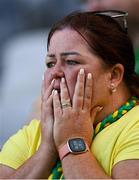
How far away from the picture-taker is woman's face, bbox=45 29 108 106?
8.43 ft

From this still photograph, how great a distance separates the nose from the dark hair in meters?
0.15

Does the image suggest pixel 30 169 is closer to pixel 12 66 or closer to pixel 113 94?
pixel 113 94

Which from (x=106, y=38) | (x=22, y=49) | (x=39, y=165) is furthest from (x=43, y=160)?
(x=22, y=49)

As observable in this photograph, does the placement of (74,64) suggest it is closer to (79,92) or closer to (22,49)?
(79,92)

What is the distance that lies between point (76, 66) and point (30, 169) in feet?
1.46

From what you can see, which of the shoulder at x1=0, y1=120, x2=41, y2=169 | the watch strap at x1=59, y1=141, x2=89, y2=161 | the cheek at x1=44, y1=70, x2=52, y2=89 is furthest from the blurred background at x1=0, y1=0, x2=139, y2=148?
the watch strap at x1=59, y1=141, x2=89, y2=161

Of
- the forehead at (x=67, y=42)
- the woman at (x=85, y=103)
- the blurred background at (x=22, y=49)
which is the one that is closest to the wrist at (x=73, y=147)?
the woman at (x=85, y=103)

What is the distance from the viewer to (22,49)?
5188 millimetres

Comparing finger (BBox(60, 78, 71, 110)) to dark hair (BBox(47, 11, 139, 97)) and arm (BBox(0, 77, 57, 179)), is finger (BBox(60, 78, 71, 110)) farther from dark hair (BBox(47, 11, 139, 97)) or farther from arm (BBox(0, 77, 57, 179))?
dark hair (BBox(47, 11, 139, 97))

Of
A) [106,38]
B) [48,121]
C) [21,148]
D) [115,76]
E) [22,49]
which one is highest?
[106,38]

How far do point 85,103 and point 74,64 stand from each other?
161mm

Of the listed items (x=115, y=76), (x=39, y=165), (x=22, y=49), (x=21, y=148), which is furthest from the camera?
(x=22, y=49)

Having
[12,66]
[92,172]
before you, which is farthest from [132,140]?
[12,66]

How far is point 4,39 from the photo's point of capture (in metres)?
5.27
